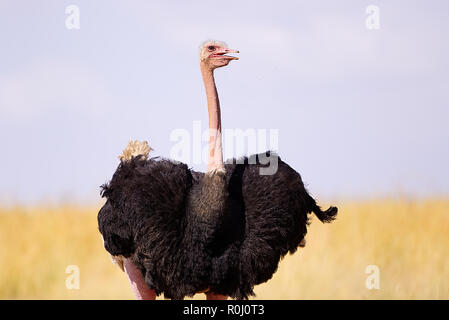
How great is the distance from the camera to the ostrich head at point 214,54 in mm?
7824

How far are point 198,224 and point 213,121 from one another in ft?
3.22

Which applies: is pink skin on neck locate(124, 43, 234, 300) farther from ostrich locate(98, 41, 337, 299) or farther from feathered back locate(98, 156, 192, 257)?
feathered back locate(98, 156, 192, 257)

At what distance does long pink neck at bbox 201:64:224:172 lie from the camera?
7.46 metres

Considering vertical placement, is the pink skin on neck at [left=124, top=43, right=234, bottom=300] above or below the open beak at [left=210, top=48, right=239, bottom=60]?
below

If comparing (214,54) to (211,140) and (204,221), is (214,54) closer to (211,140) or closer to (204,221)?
(211,140)

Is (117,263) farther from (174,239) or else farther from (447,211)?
(447,211)

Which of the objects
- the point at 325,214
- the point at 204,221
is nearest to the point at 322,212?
the point at 325,214

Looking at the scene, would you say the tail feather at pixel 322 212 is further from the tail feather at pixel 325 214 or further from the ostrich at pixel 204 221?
the ostrich at pixel 204 221

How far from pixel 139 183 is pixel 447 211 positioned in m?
7.32

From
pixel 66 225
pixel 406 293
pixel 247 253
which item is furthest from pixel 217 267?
pixel 66 225

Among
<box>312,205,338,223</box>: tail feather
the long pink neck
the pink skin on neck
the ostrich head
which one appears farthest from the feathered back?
<box>312,205,338,223</box>: tail feather

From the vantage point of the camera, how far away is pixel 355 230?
12.8 metres

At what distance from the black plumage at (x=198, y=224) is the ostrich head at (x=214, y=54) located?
3.46 ft
